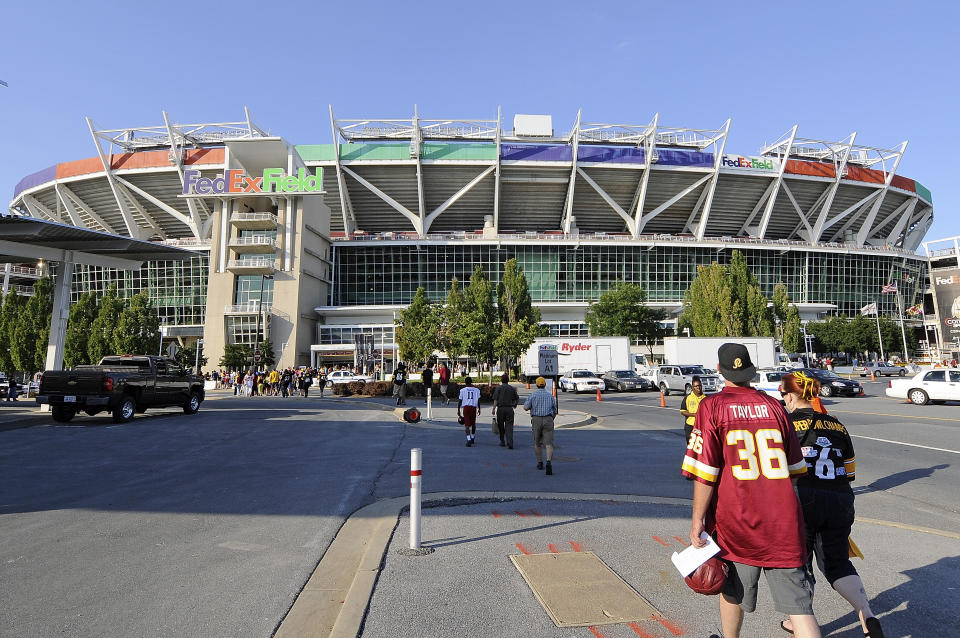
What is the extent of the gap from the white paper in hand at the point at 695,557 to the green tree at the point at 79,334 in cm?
5497

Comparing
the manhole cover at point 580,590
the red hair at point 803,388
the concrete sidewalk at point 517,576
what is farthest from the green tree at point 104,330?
the red hair at point 803,388

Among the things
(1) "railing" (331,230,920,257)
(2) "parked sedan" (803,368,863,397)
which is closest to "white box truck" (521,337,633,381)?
(2) "parked sedan" (803,368,863,397)

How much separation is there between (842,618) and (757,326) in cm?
4917

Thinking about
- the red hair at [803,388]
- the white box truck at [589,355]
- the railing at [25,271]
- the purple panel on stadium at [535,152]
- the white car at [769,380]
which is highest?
the purple panel on stadium at [535,152]

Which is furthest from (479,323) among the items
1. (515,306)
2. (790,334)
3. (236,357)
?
(790,334)

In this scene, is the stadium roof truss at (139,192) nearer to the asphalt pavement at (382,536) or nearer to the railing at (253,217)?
the railing at (253,217)

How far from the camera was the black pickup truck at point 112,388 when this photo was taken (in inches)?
574

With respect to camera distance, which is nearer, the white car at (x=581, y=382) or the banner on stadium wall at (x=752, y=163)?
the white car at (x=581, y=382)

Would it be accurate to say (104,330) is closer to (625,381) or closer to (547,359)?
(547,359)

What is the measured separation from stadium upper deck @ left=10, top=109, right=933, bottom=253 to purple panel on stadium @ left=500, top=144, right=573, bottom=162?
150 mm

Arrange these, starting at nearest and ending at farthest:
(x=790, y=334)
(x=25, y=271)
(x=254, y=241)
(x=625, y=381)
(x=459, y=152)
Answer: (x=625, y=381), (x=790, y=334), (x=254, y=241), (x=459, y=152), (x=25, y=271)

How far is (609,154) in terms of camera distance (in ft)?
213

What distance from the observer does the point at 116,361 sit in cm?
1703

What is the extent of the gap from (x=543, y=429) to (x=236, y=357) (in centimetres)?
4762
